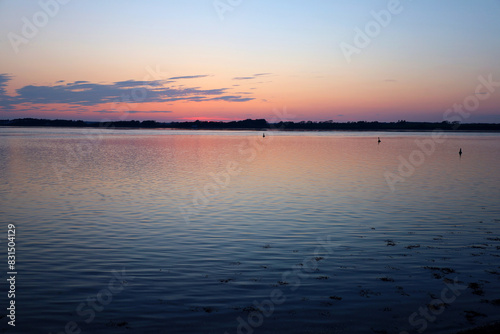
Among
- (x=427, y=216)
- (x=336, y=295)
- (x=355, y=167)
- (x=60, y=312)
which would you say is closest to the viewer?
(x=60, y=312)

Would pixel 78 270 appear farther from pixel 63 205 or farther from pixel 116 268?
pixel 63 205

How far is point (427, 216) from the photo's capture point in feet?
80.9

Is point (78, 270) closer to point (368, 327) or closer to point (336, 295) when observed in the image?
point (336, 295)

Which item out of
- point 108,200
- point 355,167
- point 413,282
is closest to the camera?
point 413,282

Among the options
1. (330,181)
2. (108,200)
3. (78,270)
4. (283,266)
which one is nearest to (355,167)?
(330,181)

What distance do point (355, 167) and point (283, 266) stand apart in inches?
1592

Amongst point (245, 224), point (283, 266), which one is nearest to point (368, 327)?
point (283, 266)

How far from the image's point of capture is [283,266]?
605 inches

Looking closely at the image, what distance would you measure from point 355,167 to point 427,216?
29.3 metres

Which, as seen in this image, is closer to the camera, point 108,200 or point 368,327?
point 368,327

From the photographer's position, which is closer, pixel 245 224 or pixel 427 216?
pixel 245 224

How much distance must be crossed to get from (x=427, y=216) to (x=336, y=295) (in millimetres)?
14321

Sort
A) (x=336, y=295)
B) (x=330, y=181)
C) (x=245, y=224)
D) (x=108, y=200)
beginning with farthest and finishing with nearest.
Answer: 1. (x=330, y=181)
2. (x=108, y=200)
3. (x=245, y=224)
4. (x=336, y=295)

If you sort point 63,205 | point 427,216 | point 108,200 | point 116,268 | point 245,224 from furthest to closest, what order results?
point 108,200 → point 63,205 → point 427,216 → point 245,224 → point 116,268
